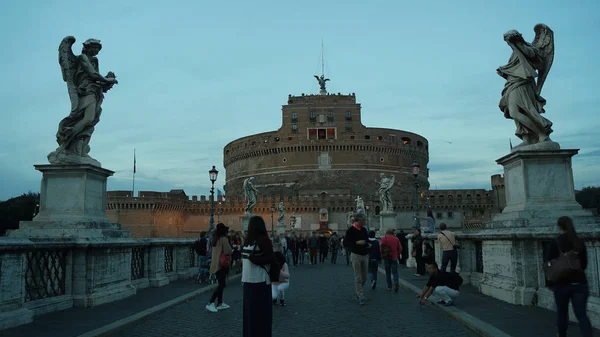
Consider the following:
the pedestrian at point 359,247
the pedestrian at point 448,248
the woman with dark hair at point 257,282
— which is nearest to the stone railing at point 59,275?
the woman with dark hair at point 257,282

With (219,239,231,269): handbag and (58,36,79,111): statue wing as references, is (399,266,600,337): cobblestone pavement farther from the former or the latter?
(58,36,79,111): statue wing

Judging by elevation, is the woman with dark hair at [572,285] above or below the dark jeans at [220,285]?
above

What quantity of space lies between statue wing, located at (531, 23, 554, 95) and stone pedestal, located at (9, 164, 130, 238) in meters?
7.45

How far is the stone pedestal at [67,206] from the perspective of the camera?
7.70m

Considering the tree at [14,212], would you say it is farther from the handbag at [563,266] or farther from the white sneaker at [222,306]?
the handbag at [563,266]

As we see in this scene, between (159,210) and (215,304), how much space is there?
56.3 m

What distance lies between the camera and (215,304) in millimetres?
8656

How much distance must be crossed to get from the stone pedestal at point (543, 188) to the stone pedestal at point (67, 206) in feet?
21.7

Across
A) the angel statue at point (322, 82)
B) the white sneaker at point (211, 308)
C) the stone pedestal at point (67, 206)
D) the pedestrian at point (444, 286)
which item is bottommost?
the white sneaker at point (211, 308)

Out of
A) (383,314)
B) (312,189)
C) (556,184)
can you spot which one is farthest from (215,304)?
(312,189)

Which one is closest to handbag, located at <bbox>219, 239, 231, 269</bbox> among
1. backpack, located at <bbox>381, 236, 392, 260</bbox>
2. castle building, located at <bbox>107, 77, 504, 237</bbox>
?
backpack, located at <bbox>381, 236, 392, 260</bbox>

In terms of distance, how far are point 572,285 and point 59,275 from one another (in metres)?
6.86

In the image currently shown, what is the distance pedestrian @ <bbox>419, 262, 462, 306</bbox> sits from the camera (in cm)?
809

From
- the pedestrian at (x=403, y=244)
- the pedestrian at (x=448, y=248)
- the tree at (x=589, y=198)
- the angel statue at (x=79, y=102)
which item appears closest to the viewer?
the angel statue at (x=79, y=102)
